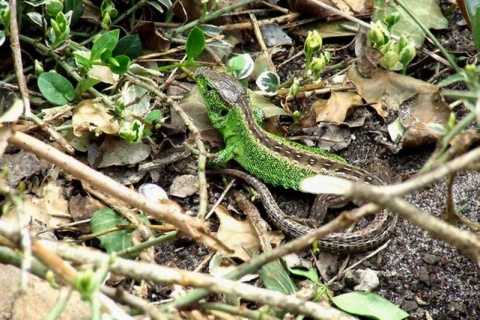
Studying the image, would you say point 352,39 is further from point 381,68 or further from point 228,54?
point 228,54

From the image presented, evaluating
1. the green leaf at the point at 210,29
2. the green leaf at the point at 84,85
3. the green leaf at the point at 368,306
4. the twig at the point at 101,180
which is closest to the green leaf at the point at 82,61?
the green leaf at the point at 84,85

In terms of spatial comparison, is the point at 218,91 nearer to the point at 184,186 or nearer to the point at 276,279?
the point at 184,186

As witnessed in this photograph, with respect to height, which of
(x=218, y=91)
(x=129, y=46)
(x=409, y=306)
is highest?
(x=129, y=46)

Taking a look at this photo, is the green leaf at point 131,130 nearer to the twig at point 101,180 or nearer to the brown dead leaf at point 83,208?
the brown dead leaf at point 83,208

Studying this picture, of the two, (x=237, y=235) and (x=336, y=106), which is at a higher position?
(x=336, y=106)

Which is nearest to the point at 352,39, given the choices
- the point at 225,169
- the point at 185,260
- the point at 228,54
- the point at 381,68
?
the point at 381,68

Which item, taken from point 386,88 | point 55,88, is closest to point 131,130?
point 55,88

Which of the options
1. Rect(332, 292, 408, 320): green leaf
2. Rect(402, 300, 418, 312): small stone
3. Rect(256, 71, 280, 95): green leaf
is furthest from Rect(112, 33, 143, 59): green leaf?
Rect(402, 300, 418, 312): small stone

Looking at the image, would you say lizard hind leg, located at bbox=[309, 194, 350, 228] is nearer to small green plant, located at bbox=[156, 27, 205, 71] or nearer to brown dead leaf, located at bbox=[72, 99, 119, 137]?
small green plant, located at bbox=[156, 27, 205, 71]
